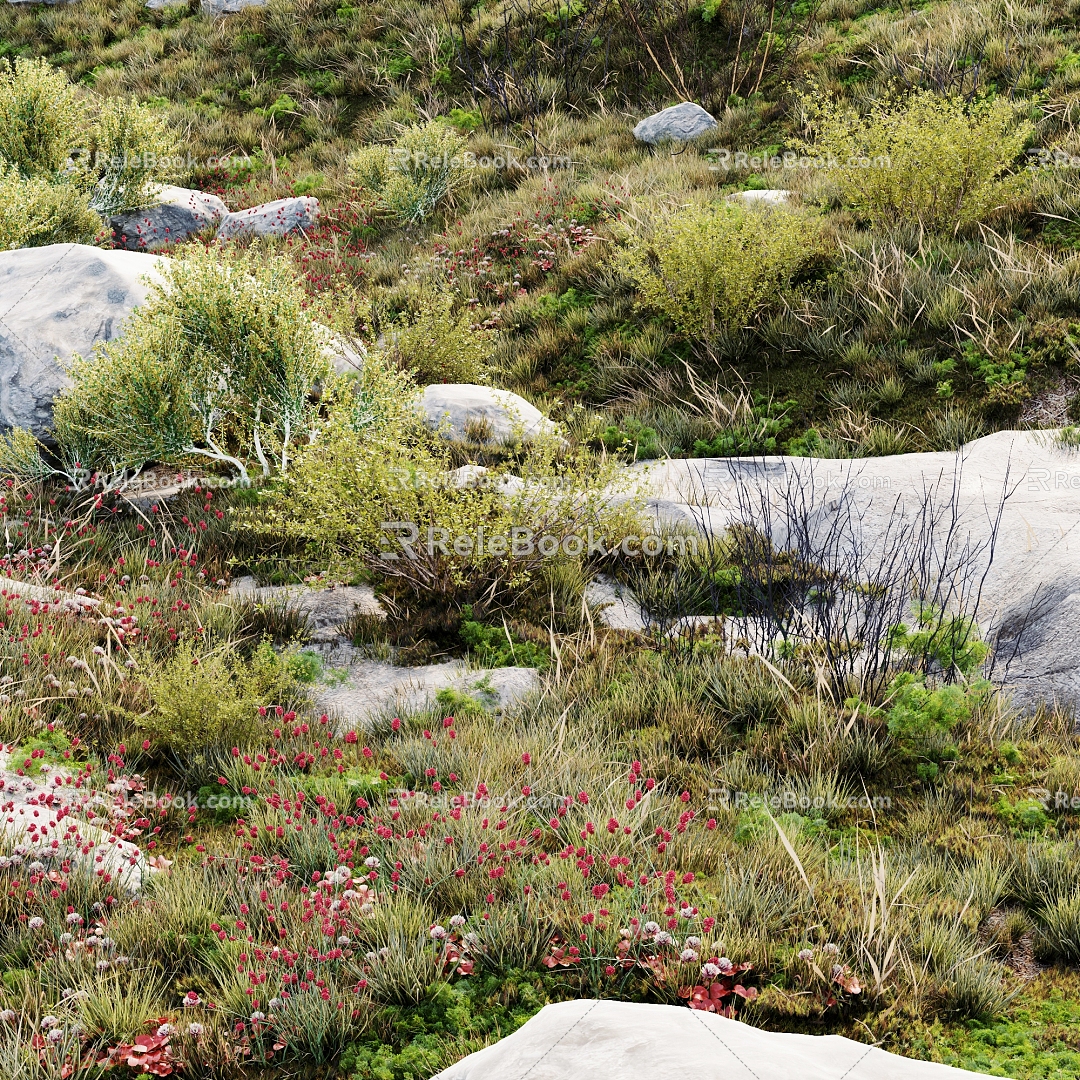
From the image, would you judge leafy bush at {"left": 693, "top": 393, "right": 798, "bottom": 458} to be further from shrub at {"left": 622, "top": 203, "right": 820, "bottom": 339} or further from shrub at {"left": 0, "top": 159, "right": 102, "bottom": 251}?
shrub at {"left": 0, "top": 159, "right": 102, "bottom": 251}

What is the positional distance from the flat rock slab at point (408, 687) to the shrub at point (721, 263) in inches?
174

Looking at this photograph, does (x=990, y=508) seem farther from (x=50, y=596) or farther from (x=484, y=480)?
(x=50, y=596)

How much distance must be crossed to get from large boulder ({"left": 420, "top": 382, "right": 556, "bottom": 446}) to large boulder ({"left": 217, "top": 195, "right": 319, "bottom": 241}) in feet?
17.6

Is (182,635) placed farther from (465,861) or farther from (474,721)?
(465,861)

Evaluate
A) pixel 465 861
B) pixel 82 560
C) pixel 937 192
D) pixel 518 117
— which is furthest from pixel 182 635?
pixel 518 117

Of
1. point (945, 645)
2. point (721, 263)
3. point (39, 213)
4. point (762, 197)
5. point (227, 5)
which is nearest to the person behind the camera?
point (945, 645)

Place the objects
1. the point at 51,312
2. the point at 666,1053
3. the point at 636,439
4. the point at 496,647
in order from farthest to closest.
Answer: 1. the point at 636,439
2. the point at 51,312
3. the point at 496,647
4. the point at 666,1053

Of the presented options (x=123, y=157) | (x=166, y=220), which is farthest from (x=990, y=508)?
(x=123, y=157)

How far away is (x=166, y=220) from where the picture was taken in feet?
38.4

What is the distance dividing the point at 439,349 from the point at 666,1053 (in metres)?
6.61

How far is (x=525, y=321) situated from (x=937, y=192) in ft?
12.7

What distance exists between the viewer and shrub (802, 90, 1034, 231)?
7.83 metres

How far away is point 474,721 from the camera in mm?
4215

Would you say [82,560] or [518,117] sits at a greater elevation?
[518,117]
